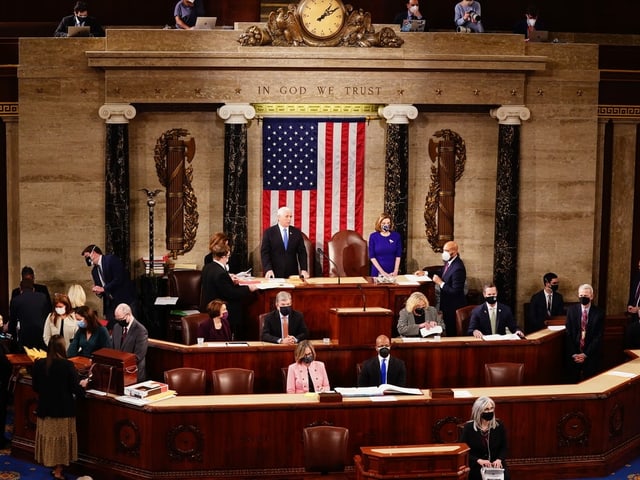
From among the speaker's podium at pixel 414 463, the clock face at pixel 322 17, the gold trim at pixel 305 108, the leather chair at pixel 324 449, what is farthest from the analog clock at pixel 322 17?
the speaker's podium at pixel 414 463

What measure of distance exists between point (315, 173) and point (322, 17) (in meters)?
2.27

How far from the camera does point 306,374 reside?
11305 mm

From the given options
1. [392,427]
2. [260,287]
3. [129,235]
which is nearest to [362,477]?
[392,427]

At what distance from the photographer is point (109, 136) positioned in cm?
1520


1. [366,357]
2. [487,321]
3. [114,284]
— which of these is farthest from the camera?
[114,284]

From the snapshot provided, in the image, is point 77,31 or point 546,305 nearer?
point 546,305

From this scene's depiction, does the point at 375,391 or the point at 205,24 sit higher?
the point at 205,24

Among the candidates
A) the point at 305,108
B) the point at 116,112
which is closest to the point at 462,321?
the point at 305,108

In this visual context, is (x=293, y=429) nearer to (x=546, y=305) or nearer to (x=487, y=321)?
(x=487, y=321)

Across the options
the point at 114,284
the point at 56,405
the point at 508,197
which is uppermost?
the point at 508,197

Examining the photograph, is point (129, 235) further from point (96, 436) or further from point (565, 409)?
point (565, 409)

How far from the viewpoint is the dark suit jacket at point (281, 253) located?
1430 cm

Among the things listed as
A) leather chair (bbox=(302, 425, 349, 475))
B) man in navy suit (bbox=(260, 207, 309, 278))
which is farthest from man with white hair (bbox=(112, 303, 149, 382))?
man in navy suit (bbox=(260, 207, 309, 278))

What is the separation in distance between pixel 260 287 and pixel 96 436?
3037 millimetres
